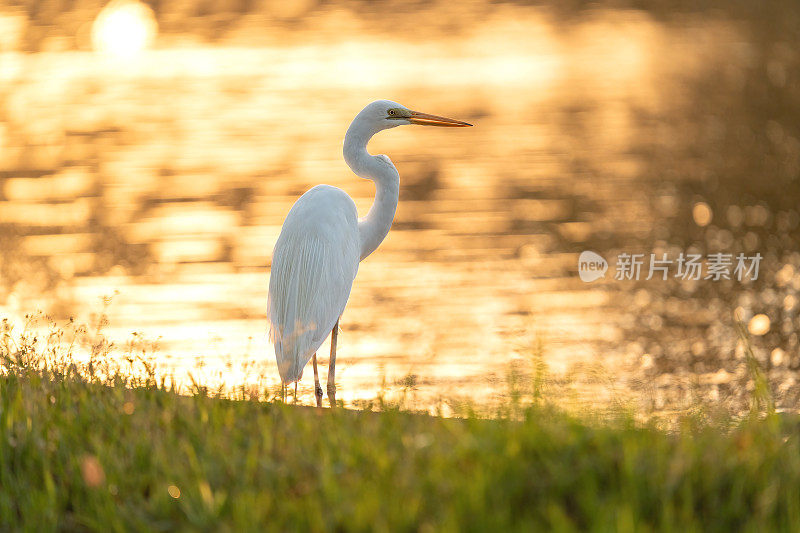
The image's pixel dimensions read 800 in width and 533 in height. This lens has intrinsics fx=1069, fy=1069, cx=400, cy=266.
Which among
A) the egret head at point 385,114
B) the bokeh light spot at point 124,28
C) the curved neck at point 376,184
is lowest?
the curved neck at point 376,184

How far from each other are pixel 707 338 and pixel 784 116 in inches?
336

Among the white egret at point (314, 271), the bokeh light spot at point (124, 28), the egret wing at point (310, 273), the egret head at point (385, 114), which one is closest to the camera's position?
the white egret at point (314, 271)

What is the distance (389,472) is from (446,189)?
10.4m

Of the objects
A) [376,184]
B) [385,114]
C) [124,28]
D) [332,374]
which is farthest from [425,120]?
[124,28]

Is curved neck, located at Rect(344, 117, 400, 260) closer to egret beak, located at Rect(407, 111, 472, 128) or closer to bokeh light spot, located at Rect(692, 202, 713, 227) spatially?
egret beak, located at Rect(407, 111, 472, 128)

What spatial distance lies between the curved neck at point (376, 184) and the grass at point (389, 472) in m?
2.81

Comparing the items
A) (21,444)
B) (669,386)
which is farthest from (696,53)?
(21,444)

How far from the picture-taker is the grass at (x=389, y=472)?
127 inches

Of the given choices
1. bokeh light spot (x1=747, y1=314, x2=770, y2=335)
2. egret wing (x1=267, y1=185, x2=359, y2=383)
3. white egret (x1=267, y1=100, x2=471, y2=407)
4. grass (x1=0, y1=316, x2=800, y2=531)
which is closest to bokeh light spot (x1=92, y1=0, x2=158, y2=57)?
bokeh light spot (x1=747, y1=314, x2=770, y2=335)

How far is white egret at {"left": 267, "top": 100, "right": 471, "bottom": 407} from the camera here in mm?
5832

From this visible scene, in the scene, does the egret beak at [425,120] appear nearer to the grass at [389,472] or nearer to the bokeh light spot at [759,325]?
the grass at [389,472]

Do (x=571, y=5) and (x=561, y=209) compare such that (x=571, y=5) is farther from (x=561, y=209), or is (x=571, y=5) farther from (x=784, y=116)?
(x=561, y=209)

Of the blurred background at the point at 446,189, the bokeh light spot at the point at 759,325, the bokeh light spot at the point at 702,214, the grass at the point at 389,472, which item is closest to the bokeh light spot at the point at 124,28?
the blurred background at the point at 446,189

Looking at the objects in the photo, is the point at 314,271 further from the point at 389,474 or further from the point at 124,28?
the point at 124,28
